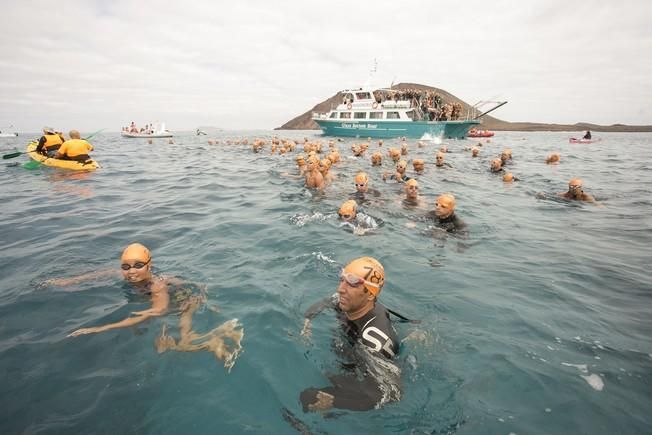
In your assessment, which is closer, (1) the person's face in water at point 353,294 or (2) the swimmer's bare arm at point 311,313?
(1) the person's face in water at point 353,294

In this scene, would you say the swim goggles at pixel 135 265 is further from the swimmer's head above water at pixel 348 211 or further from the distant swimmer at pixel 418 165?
the distant swimmer at pixel 418 165

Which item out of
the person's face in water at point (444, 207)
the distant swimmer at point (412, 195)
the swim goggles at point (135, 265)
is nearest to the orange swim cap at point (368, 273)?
the swim goggles at point (135, 265)

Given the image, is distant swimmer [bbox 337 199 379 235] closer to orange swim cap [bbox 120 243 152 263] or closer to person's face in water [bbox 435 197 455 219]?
person's face in water [bbox 435 197 455 219]

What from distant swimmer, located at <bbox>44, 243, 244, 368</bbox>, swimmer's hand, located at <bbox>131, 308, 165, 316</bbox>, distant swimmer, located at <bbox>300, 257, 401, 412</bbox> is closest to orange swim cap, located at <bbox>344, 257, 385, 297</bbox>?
distant swimmer, located at <bbox>300, 257, 401, 412</bbox>

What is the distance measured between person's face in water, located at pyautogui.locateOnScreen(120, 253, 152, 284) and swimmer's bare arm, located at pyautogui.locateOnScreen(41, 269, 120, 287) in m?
1.24

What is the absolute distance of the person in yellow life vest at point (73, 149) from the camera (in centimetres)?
1598

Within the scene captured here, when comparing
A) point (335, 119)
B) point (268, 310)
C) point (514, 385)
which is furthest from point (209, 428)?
point (335, 119)

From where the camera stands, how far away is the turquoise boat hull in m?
42.7

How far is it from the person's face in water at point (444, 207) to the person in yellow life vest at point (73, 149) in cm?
1710

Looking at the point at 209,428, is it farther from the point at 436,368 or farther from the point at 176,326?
the point at 436,368

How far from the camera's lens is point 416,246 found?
7.57m

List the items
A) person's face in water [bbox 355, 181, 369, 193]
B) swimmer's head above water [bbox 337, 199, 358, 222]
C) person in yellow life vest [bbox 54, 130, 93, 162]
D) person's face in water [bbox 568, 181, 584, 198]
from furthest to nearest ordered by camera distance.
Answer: person in yellow life vest [bbox 54, 130, 93, 162], person's face in water [bbox 568, 181, 584, 198], person's face in water [bbox 355, 181, 369, 193], swimmer's head above water [bbox 337, 199, 358, 222]

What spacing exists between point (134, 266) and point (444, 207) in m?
7.19

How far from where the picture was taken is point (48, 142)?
55.8ft
